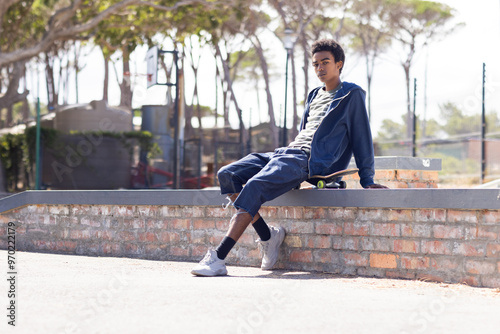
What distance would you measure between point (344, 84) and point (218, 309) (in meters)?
2.50

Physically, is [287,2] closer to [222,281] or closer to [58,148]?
[58,148]

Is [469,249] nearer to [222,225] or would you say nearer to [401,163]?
[222,225]

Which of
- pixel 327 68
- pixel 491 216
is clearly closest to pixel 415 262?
pixel 491 216

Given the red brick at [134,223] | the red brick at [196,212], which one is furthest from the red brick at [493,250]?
the red brick at [134,223]

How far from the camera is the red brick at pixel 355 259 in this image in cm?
487

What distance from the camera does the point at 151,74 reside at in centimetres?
1542

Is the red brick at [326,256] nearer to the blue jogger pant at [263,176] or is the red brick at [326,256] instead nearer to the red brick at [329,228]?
the red brick at [329,228]

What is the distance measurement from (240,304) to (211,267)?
1255 millimetres

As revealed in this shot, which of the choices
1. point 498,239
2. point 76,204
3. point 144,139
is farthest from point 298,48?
point 498,239

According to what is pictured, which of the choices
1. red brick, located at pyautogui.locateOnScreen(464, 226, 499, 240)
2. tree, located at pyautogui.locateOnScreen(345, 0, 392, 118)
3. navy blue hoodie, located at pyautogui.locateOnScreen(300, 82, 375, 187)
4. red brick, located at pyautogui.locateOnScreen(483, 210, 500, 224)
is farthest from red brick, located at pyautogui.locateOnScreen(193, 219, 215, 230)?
tree, located at pyautogui.locateOnScreen(345, 0, 392, 118)

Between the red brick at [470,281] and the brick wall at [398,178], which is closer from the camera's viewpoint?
the red brick at [470,281]

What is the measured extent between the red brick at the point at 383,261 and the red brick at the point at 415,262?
7cm

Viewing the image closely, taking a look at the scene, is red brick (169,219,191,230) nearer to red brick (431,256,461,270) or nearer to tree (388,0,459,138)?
red brick (431,256,461,270)

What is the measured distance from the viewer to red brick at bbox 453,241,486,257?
4.36m
